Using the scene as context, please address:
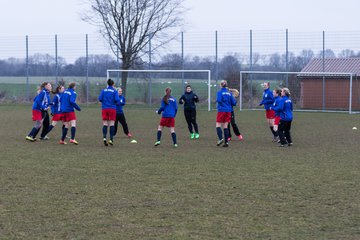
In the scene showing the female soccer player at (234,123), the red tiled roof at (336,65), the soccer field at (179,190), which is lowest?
the soccer field at (179,190)

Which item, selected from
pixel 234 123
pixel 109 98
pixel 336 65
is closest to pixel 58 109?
pixel 109 98

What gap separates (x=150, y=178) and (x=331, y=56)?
29.5 metres

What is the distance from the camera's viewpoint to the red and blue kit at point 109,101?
16.7 metres

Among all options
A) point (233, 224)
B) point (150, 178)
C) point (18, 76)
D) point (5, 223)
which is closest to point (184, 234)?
point (233, 224)

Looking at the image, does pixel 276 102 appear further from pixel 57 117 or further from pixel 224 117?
pixel 57 117

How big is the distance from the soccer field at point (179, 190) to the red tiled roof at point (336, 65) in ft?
70.4

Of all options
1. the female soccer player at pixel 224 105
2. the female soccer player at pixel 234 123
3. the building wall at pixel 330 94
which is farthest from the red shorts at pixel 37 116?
the building wall at pixel 330 94

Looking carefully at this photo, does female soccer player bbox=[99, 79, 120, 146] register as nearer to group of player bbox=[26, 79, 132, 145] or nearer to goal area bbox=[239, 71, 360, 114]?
group of player bbox=[26, 79, 132, 145]

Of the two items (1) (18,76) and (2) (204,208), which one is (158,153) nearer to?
(2) (204,208)

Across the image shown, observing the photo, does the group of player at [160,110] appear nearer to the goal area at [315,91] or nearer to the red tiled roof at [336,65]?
the goal area at [315,91]

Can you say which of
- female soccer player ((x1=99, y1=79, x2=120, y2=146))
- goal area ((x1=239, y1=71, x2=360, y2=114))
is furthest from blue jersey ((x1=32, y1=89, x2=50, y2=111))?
goal area ((x1=239, y1=71, x2=360, y2=114))

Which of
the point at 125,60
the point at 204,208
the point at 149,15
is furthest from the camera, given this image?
the point at 149,15

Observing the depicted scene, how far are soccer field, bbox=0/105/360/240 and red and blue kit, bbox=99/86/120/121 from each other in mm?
803

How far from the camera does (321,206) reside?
8656mm
